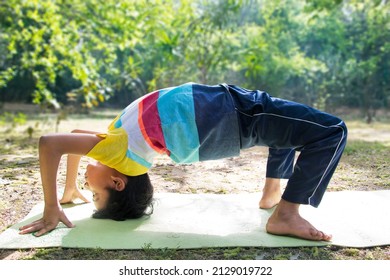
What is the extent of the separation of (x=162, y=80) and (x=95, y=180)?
8.38 meters

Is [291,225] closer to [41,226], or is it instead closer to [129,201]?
[129,201]

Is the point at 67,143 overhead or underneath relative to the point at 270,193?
overhead

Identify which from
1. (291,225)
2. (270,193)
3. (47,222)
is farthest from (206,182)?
(47,222)

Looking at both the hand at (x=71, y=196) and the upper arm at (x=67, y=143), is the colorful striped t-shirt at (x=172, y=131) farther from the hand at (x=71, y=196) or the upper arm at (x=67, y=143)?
the hand at (x=71, y=196)

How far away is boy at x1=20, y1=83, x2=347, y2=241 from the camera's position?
6.46 feet

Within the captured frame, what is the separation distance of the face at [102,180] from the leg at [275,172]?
811 mm

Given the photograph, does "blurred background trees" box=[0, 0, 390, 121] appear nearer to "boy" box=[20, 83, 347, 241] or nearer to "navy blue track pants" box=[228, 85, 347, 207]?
"boy" box=[20, 83, 347, 241]

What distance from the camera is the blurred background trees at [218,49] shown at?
6.70 meters

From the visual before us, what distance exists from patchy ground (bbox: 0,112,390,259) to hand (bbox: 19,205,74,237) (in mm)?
176

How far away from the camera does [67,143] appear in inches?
Answer: 76.4

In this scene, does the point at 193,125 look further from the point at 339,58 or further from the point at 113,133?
the point at 339,58

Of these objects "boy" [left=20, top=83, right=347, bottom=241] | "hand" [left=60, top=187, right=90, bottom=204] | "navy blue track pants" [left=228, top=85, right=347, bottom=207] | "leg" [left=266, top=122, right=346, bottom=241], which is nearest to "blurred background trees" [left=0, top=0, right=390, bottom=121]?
"hand" [left=60, top=187, right=90, bottom=204]

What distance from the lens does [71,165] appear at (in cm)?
241

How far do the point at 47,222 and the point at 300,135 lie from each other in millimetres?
1253
